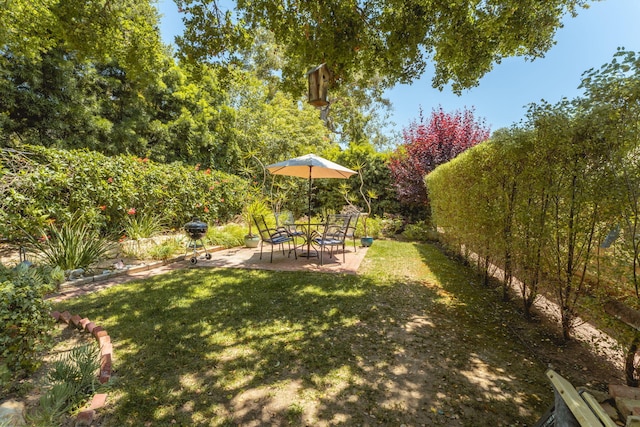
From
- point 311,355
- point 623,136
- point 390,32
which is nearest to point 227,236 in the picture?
point 311,355

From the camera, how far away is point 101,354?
2666 millimetres

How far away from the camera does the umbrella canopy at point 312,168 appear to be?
678 cm

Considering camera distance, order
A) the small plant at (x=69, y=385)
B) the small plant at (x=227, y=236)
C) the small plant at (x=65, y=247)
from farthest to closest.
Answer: the small plant at (x=227, y=236) < the small plant at (x=65, y=247) < the small plant at (x=69, y=385)

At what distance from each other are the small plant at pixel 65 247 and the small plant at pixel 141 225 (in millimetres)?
1041

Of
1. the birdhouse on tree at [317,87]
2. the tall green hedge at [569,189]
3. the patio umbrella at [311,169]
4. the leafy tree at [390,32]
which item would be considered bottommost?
the tall green hedge at [569,189]

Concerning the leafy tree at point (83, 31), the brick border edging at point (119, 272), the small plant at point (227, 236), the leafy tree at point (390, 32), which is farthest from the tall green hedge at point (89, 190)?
the leafy tree at point (390, 32)

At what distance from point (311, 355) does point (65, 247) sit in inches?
189

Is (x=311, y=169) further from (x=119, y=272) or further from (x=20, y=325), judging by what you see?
(x=20, y=325)

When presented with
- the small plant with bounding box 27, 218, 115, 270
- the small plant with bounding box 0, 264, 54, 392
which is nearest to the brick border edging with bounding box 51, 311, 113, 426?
the small plant with bounding box 0, 264, 54, 392

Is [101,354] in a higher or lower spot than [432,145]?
lower

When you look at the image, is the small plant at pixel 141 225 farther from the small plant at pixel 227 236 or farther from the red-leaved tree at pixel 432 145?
the red-leaved tree at pixel 432 145

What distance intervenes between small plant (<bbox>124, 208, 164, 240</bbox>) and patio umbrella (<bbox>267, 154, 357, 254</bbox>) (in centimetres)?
311

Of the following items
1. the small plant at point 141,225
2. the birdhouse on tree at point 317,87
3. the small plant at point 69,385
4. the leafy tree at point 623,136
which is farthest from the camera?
the small plant at point 141,225

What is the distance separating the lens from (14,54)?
855 centimetres
